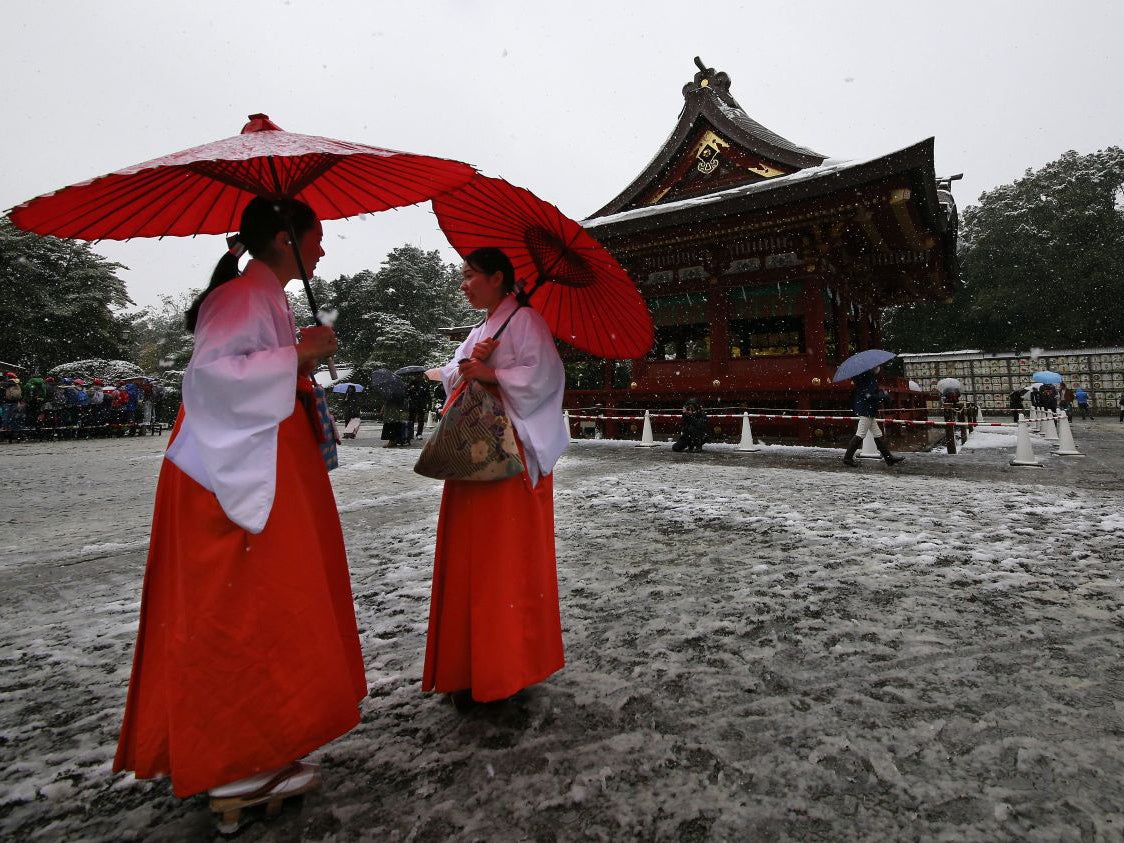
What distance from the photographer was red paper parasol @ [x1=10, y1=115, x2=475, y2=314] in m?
1.41

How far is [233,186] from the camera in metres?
1.76

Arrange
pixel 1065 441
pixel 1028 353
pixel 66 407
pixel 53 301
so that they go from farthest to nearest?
pixel 1028 353
pixel 53 301
pixel 66 407
pixel 1065 441

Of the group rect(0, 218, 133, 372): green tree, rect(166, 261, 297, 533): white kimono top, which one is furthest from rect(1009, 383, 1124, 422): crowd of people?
rect(0, 218, 133, 372): green tree

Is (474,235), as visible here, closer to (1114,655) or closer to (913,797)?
(913,797)

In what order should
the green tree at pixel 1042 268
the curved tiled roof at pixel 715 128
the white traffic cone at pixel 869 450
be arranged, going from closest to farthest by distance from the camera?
1. the white traffic cone at pixel 869 450
2. the curved tiled roof at pixel 715 128
3. the green tree at pixel 1042 268

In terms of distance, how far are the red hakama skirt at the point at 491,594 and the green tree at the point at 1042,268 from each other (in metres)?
34.7

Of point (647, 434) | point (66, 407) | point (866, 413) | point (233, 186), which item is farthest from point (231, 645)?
point (66, 407)

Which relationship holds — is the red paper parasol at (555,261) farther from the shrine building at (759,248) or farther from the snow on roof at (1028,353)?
the snow on roof at (1028,353)

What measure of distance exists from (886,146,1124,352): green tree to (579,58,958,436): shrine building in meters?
20.1

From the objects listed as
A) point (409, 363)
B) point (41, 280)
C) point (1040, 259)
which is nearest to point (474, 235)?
point (409, 363)

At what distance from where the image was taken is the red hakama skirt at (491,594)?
1.83m

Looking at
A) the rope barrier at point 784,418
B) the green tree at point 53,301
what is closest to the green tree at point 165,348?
the green tree at point 53,301

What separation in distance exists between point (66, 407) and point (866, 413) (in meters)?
21.1

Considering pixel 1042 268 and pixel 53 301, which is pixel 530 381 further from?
pixel 1042 268
